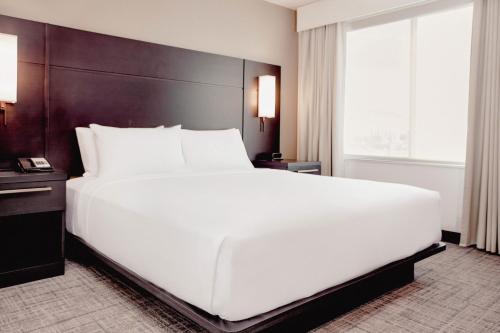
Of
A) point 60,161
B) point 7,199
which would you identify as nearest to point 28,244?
point 7,199

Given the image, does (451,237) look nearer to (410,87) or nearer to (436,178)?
(436,178)

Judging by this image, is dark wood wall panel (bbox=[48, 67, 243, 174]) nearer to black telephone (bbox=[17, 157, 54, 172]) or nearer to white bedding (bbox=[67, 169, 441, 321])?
black telephone (bbox=[17, 157, 54, 172])

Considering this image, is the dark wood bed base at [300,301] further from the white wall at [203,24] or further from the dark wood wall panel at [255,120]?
the dark wood wall panel at [255,120]

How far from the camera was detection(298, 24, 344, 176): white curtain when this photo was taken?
4.73 meters

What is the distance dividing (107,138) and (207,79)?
4.68 feet

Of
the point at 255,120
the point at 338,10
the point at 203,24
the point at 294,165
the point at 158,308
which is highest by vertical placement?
the point at 338,10

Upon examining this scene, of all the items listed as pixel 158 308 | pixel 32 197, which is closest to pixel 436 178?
pixel 158 308

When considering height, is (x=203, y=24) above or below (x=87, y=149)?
above

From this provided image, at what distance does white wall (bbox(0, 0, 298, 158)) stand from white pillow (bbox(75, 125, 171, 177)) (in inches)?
35.8

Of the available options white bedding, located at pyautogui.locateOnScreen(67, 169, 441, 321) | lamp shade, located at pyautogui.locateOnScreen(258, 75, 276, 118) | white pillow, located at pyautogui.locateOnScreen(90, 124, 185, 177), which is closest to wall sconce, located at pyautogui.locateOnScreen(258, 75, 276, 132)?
lamp shade, located at pyautogui.locateOnScreen(258, 75, 276, 118)

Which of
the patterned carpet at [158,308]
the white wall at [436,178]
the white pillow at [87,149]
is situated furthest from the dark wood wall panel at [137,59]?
the white wall at [436,178]

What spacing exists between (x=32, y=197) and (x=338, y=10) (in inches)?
147

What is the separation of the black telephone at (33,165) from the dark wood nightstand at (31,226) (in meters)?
0.08

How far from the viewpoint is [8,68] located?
2.82 m
